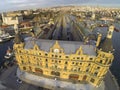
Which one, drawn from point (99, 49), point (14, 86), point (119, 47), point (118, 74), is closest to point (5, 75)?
point (14, 86)

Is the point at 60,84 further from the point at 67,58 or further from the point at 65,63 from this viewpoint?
the point at 67,58

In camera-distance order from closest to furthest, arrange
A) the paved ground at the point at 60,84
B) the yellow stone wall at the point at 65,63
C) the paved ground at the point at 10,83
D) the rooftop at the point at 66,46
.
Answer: the yellow stone wall at the point at 65,63 < the rooftop at the point at 66,46 < the paved ground at the point at 60,84 < the paved ground at the point at 10,83

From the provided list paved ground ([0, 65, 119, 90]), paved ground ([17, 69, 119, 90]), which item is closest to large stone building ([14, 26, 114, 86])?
paved ground ([17, 69, 119, 90])

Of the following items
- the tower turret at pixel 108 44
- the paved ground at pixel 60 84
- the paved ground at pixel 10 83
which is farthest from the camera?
the paved ground at pixel 10 83

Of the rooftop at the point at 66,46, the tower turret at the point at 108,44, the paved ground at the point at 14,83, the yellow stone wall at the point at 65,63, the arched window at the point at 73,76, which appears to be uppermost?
the tower turret at the point at 108,44

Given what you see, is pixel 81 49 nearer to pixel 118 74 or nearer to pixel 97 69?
pixel 97 69

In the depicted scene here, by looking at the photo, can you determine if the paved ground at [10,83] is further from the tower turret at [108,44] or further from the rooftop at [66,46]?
the tower turret at [108,44]

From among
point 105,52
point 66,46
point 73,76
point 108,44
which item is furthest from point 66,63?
point 108,44

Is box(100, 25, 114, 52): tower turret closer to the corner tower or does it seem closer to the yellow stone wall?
the corner tower

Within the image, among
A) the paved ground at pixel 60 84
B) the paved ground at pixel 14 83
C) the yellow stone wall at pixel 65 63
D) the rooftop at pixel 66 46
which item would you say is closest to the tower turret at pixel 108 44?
the yellow stone wall at pixel 65 63
